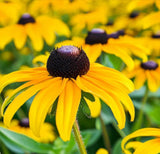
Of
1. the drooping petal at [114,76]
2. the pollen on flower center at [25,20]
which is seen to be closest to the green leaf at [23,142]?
the drooping petal at [114,76]

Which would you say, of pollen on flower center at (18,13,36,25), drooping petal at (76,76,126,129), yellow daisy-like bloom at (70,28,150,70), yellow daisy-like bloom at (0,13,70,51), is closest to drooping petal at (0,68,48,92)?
drooping petal at (76,76,126,129)

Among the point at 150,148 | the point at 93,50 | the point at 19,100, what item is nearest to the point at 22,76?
the point at 19,100

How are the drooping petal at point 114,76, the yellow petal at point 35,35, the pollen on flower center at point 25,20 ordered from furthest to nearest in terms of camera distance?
the pollen on flower center at point 25,20 → the yellow petal at point 35,35 → the drooping petal at point 114,76

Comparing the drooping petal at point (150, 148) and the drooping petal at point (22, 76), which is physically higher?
the drooping petal at point (22, 76)

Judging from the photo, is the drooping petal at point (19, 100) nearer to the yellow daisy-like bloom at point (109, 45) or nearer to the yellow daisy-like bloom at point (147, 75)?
the yellow daisy-like bloom at point (109, 45)

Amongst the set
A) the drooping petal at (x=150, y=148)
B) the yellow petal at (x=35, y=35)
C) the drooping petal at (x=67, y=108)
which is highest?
the drooping petal at (x=67, y=108)

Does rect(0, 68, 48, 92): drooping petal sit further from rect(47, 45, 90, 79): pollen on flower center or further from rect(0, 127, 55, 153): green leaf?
rect(0, 127, 55, 153): green leaf

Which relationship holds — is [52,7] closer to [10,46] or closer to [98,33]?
[10,46]
